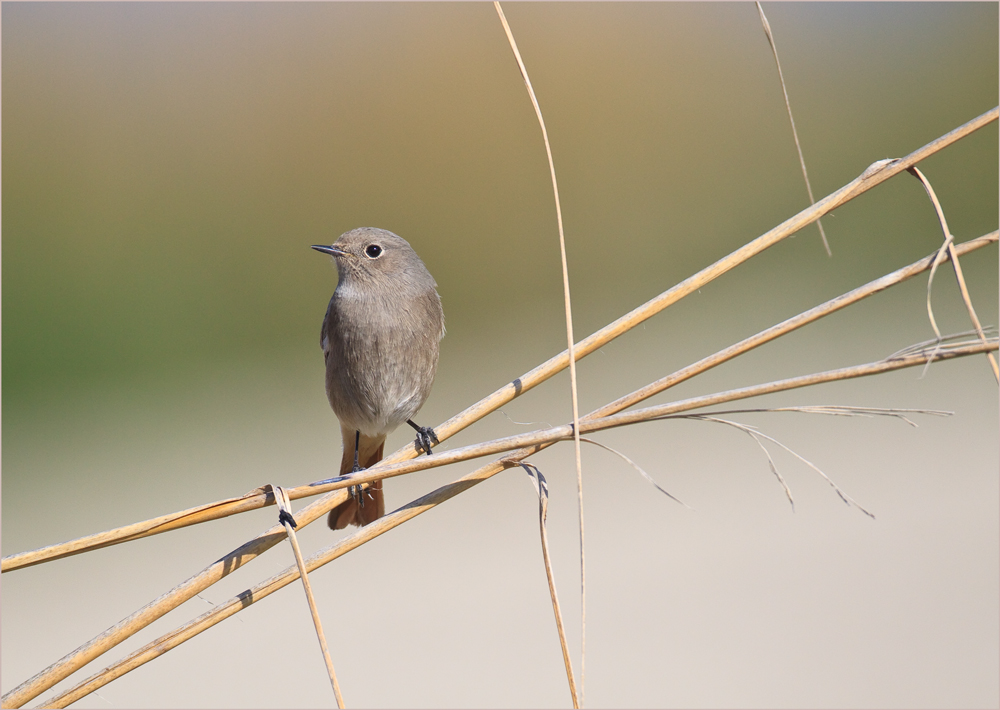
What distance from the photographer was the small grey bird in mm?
3430

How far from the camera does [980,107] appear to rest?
9039 millimetres

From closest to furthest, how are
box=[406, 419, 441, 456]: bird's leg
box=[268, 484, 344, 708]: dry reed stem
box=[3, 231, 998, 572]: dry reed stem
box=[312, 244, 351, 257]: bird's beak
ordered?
box=[268, 484, 344, 708]: dry reed stem, box=[3, 231, 998, 572]: dry reed stem, box=[406, 419, 441, 456]: bird's leg, box=[312, 244, 351, 257]: bird's beak

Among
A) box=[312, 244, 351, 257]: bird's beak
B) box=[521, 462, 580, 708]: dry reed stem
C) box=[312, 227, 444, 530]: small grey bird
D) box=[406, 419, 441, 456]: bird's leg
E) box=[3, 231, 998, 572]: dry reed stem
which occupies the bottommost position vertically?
box=[521, 462, 580, 708]: dry reed stem

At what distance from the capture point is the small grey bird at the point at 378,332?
3.43 m

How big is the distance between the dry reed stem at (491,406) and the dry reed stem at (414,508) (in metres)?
0.05

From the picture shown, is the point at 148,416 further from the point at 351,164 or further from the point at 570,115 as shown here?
the point at 570,115

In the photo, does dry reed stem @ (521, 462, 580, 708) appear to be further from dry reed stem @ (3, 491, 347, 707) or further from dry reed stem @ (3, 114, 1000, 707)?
dry reed stem @ (3, 491, 347, 707)

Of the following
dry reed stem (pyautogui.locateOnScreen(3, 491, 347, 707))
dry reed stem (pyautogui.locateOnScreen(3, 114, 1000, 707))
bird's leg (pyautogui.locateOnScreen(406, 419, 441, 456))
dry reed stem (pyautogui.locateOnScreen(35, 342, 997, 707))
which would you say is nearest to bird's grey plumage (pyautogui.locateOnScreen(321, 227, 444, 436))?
bird's leg (pyautogui.locateOnScreen(406, 419, 441, 456))

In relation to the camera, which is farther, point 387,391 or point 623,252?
point 623,252

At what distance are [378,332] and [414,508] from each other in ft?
5.18

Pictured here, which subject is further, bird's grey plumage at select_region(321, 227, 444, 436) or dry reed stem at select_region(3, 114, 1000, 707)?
bird's grey plumage at select_region(321, 227, 444, 436)

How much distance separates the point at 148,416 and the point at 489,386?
3.59 meters

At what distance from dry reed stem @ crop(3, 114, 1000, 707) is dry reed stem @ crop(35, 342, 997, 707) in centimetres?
5

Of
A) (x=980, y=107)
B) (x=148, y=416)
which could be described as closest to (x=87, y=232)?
(x=148, y=416)
